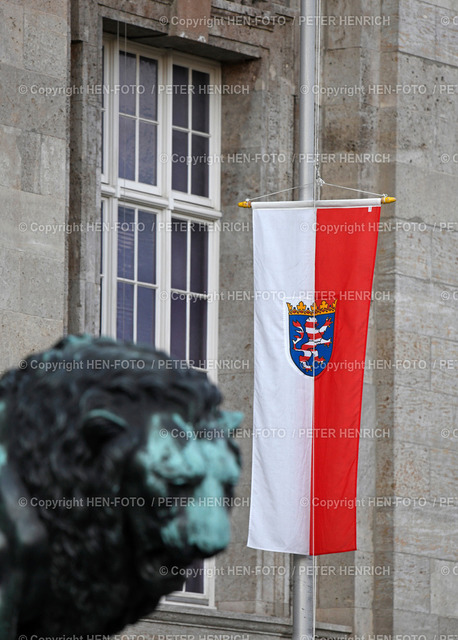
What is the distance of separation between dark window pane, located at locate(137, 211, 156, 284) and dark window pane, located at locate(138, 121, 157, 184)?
36 centimetres

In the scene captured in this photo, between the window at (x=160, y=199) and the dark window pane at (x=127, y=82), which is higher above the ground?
the dark window pane at (x=127, y=82)

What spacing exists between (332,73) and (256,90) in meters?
0.97

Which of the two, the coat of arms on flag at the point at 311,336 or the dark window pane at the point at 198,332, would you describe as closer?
the coat of arms on flag at the point at 311,336

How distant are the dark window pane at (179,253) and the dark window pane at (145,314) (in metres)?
0.41

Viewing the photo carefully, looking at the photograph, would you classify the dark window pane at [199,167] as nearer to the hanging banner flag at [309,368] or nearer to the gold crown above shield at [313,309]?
the hanging banner flag at [309,368]

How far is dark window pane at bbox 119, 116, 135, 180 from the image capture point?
16734 millimetres

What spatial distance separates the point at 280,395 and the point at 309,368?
335 mm

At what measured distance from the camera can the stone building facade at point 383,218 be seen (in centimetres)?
1642

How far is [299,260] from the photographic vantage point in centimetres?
1416

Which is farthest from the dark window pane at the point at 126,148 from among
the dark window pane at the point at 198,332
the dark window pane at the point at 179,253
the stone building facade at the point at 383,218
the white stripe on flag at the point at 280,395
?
the white stripe on flag at the point at 280,395

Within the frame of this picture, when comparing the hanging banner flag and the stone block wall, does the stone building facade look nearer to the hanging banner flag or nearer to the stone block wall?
the stone block wall

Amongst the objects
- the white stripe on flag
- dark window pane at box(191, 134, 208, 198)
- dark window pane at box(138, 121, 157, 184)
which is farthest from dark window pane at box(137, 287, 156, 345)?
the white stripe on flag

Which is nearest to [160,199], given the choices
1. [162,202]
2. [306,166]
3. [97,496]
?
[162,202]

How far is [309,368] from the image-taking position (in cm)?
1413
